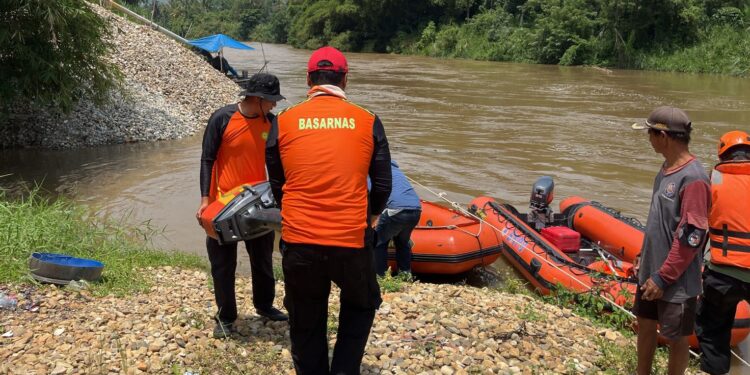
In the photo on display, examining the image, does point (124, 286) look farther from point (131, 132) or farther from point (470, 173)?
point (131, 132)

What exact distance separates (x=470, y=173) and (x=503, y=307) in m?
7.13

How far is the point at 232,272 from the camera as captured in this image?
3879 millimetres

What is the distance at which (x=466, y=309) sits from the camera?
14.7ft

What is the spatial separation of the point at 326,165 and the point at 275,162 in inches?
10.9

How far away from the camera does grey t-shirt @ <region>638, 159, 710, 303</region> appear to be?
3152 mm

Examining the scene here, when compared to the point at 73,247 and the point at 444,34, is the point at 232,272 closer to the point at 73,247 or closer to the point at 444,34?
the point at 73,247

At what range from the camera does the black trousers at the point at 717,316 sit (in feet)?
12.8

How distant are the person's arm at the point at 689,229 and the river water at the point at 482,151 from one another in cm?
548

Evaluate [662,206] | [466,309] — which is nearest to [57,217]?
[466,309]

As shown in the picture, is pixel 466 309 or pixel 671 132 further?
pixel 466 309

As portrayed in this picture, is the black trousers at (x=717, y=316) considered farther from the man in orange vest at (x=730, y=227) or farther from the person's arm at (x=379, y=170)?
the person's arm at (x=379, y=170)

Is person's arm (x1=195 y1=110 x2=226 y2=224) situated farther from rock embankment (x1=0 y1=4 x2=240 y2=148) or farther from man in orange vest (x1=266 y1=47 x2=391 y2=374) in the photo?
rock embankment (x1=0 y1=4 x2=240 y2=148)

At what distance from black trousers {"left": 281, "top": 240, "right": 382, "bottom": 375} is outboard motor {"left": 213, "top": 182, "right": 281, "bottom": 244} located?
0.72 m

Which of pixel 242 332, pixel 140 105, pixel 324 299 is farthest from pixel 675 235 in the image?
pixel 140 105
